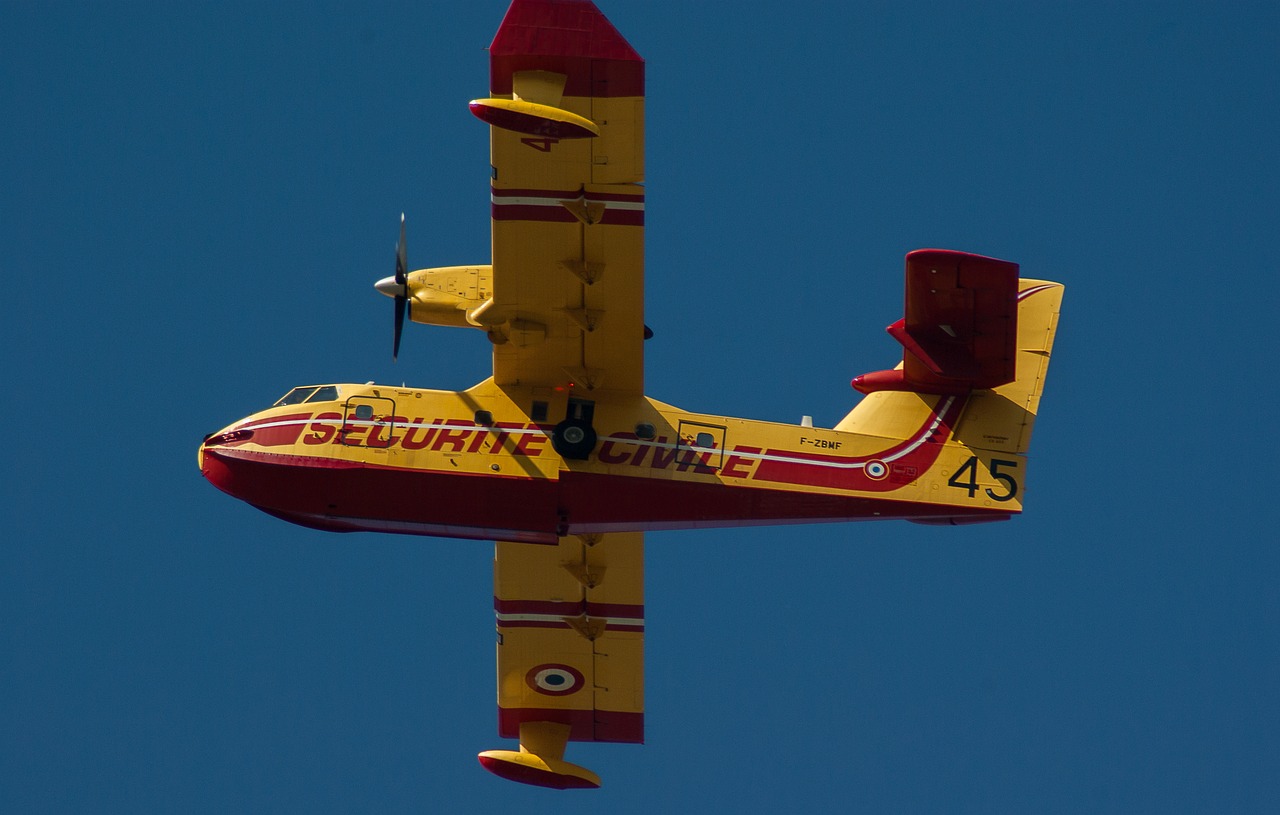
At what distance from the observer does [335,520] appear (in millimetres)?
26375

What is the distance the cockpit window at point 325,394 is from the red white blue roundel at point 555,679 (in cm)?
683

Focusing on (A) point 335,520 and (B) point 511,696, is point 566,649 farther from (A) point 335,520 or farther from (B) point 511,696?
(A) point 335,520

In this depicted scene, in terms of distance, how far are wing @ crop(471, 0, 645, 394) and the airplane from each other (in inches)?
1.3

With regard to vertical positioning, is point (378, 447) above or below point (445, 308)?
below

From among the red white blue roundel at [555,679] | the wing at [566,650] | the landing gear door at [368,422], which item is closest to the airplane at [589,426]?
the landing gear door at [368,422]

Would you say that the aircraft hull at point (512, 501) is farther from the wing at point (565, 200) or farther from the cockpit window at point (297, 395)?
the wing at point (565, 200)

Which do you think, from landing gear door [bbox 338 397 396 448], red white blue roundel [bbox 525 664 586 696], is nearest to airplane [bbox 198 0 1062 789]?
landing gear door [bbox 338 397 396 448]

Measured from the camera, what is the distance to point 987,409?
26.8 m

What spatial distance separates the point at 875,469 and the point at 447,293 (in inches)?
276

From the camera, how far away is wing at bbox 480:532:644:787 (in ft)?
98.1

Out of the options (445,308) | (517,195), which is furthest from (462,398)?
(517,195)

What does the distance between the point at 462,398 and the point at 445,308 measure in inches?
55.7

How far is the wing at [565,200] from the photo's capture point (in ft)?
79.8

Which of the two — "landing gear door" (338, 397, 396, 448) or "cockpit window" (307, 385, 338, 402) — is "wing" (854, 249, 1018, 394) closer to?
"landing gear door" (338, 397, 396, 448)
